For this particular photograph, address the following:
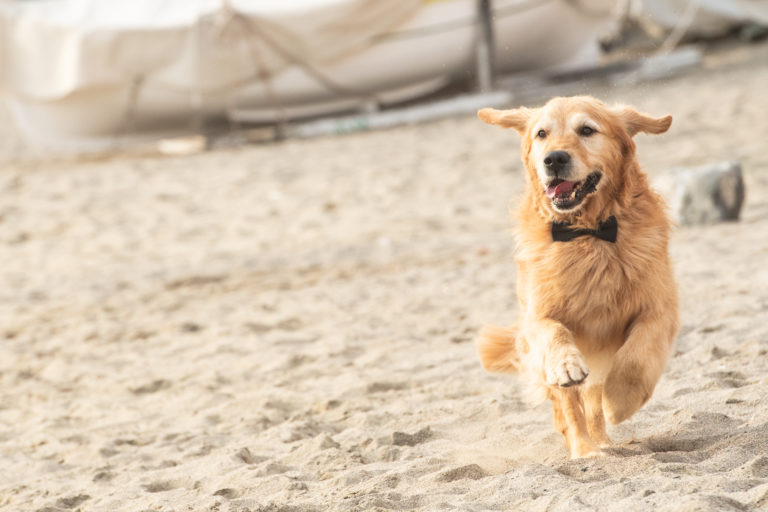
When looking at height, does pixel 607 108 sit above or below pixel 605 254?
above

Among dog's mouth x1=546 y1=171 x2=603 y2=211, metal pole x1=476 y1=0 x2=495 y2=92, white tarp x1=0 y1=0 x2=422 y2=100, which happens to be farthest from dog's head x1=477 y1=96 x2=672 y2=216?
metal pole x1=476 y1=0 x2=495 y2=92

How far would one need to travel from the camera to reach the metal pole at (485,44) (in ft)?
42.3

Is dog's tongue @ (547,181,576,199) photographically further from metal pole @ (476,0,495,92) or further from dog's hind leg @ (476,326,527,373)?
metal pole @ (476,0,495,92)

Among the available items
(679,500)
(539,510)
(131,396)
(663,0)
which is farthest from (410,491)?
(663,0)

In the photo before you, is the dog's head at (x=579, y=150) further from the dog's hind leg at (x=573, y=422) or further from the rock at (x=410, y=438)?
the rock at (x=410, y=438)

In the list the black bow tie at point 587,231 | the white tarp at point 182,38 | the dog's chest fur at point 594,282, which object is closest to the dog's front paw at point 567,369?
the dog's chest fur at point 594,282

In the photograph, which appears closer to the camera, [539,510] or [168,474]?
[539,510]

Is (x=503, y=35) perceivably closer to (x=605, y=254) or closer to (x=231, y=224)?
(x=231, y=224)

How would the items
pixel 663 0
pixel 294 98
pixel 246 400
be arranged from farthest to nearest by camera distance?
pixel 663 0 → pixel 294 98 → pixel 246 400

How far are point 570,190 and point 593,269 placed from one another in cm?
30

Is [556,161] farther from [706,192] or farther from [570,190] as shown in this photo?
[706,192]

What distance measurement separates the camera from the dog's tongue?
359 cm

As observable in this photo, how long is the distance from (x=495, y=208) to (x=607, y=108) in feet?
14.3

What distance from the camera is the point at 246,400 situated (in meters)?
4.72
